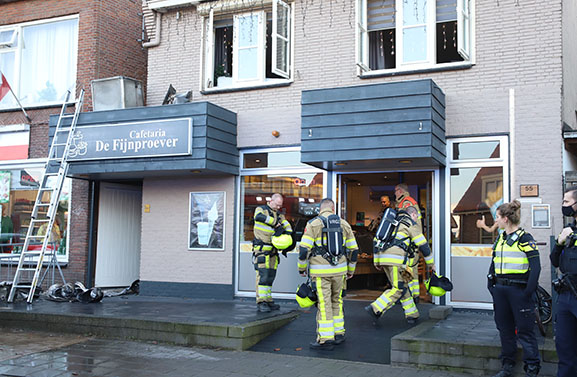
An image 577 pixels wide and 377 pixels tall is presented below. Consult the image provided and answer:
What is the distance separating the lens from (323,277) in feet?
26.3

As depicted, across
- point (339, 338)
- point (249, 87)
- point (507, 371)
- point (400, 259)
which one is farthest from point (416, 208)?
point (249, 87)

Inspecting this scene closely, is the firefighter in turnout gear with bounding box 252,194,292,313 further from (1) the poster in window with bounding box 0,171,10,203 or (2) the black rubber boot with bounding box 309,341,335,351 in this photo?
(1) the poster in window with bounding box 0,171,10,203

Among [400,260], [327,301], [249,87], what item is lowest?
[327,301]

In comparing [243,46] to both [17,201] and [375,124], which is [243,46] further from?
[17,201]

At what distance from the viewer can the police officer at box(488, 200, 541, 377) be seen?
6.36m

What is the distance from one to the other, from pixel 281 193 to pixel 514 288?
619cm

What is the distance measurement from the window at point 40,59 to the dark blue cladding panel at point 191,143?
111 inches

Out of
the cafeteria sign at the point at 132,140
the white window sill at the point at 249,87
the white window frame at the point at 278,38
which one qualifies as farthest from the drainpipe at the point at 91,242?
the white window frame at the point at 278,38

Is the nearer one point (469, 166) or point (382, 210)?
point (469, 166)

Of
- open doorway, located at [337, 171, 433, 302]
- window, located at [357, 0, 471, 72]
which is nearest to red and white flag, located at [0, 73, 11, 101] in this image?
open doorway, located at [337, 171, 433, 302]

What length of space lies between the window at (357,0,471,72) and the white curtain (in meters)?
7.14

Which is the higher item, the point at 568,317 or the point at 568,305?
the point at 568,305

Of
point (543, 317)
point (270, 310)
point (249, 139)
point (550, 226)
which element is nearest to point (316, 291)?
point (270, 310)

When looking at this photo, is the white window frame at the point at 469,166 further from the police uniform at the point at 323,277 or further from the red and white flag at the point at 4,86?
the red and white flag at the point at 4,86
